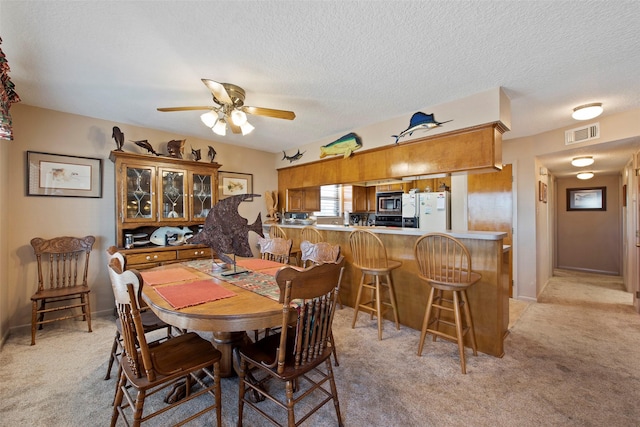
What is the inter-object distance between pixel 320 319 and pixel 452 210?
3.91m

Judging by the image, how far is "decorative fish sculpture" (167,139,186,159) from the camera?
3.58 m

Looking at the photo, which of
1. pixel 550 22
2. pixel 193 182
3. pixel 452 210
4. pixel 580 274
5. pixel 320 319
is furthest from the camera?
pixel 580 274

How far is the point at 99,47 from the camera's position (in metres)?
1.89

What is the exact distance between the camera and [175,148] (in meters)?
3.60

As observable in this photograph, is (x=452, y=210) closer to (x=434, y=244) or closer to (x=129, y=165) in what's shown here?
(x=434, y=244)

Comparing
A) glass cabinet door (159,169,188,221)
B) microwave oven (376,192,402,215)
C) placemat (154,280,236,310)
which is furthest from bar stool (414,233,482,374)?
glass cabinet door (159,169,188,221)

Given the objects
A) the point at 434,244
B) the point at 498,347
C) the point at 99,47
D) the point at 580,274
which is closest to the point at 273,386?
the point at 434,244

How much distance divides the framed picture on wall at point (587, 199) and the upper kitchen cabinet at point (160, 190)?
289 inches

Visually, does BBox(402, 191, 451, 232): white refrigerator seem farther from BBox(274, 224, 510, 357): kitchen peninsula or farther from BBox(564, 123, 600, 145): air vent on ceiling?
BBox(274, 224, 510, 357): kitchen peninsula

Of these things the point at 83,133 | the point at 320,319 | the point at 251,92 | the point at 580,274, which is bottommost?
the point at 580,274

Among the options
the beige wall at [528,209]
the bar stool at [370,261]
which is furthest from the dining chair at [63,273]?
the beige wall at [528,209]

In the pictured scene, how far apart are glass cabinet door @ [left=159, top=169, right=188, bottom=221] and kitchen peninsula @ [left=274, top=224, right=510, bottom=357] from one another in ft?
8.38

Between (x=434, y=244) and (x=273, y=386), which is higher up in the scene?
(x=434, y=244)

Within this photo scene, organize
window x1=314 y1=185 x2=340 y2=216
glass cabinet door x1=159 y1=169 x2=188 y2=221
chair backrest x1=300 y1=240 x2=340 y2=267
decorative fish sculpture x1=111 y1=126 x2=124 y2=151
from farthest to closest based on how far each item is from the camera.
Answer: window x1=314 y1=185 x2=340 y2=216
glass cabinet door x1=159 y1=169 x2=188 y2=221
decorative fish sculpture x1=111 y1=126 x2=124 y2=151
chair backrest x1=300 y1=240 x2=340 y2=267
